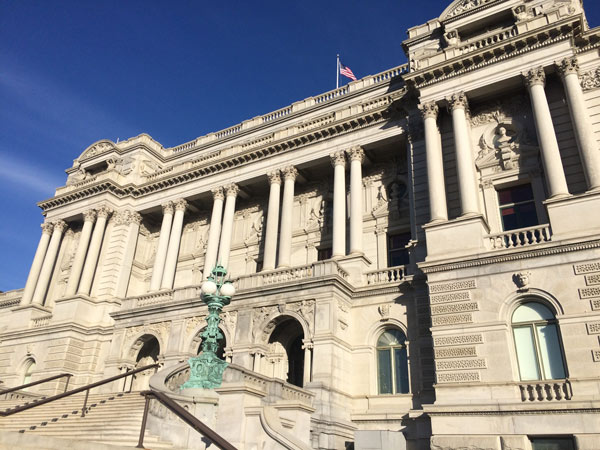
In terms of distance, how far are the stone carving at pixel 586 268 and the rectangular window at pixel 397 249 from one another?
32.9ft

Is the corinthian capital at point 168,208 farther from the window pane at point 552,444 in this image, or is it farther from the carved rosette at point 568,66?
the window pane at point 552,444

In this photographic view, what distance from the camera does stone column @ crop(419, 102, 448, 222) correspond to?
71.9 feet

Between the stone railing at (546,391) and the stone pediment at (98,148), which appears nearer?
the stone railing at (546,391)

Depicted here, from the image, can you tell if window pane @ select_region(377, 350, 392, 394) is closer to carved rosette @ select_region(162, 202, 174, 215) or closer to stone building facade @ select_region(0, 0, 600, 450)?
stone building facade @ select_region(0, 0, 600, 450)

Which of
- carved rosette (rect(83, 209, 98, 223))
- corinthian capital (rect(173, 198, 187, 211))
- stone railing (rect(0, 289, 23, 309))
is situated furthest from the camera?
stone railing (rect(0, 289, 23, 309))

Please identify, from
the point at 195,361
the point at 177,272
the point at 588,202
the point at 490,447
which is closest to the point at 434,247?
the point at 588,202

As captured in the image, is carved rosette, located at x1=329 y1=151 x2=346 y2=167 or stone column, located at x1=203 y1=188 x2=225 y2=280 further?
stone column, located at x1=203 y1=188 x2=225 y2=280

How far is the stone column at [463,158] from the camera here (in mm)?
20969

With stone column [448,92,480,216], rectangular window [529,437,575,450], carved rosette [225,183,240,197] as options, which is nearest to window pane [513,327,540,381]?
rectangular window [529,437,575,450]

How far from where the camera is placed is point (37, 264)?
37.7m

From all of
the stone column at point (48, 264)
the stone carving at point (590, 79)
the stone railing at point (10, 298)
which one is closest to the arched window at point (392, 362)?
the stone carving at point (590, 79)

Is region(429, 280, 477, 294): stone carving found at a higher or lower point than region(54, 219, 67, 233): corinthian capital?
lower

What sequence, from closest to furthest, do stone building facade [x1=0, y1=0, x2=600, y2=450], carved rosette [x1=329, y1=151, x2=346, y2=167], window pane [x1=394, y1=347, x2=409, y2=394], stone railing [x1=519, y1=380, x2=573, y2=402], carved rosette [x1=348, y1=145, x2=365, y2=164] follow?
stone railing [x1=519, y1=380, x2=573, y2=402] < stone building facade [x1=0, y1=0, x2=600, y2=450] < window pane [x1=394, y1=347, x2=409, y2=394] < carved rosette [x1=348, y1=145, x2=365, y2=164] < carved rosette [x1=329, y1=151, x2=346, y2=167]

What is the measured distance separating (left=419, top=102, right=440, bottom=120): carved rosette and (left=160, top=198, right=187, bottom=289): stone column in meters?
18.3
